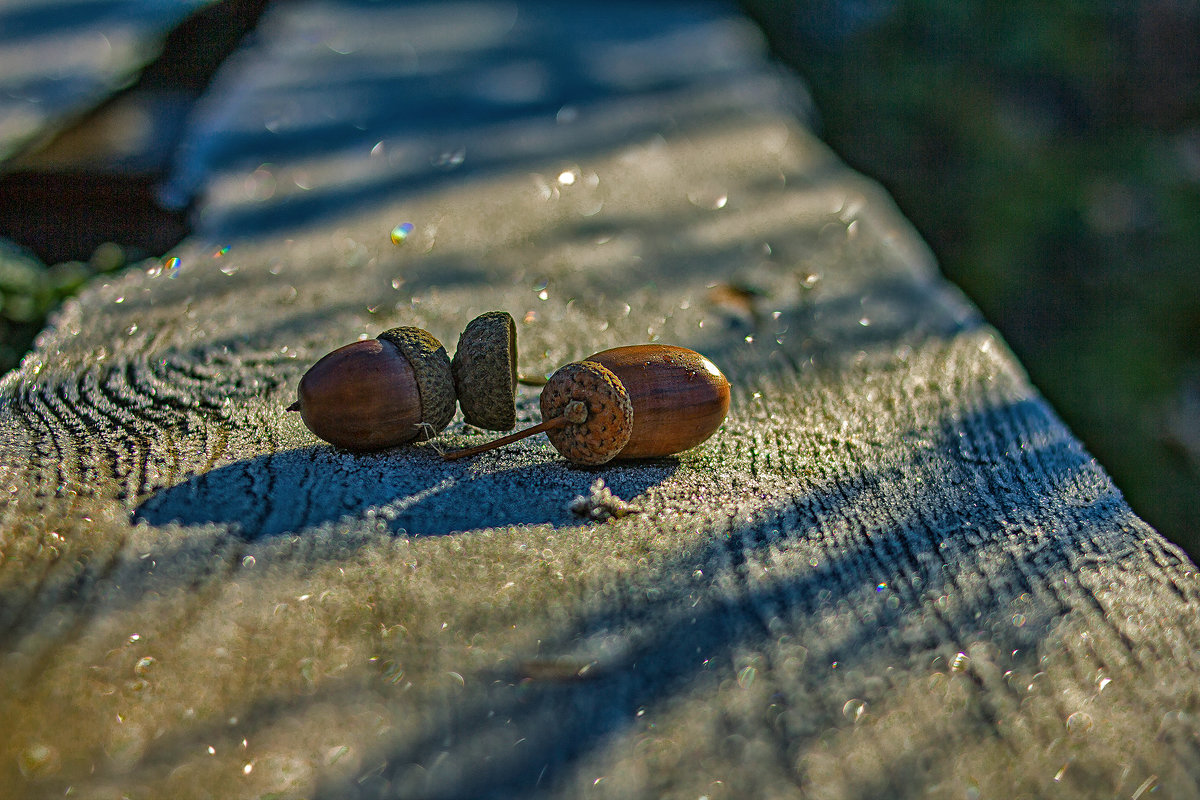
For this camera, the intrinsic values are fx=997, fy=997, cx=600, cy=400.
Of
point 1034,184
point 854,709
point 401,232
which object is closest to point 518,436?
point 854,709

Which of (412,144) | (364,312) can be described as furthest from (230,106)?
(364,312)

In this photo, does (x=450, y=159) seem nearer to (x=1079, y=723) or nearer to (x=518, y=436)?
(x=518, y=436)

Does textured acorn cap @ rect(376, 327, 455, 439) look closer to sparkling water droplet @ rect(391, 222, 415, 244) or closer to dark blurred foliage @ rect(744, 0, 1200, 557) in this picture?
sparkling water droplet @ rect(391, 222, 415, 244)

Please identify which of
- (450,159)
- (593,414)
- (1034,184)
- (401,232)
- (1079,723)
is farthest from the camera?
(1034,184)

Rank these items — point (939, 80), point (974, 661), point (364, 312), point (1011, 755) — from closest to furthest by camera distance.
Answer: point (1011, 755), point (974, 661), point (364, 312), point (939, 80)

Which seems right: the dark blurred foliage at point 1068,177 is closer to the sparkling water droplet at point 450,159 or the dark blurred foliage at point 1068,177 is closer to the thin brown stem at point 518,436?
the sparkling water droplet at point 450,159

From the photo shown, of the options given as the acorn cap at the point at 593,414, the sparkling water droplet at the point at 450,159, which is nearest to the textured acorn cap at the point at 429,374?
the acorn cap at the point at 593,414

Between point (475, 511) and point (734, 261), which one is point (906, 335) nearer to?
point (734, 261)
